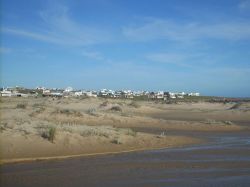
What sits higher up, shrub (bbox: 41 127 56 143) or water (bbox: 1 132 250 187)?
shrub (bbox: 41 127 56 143)

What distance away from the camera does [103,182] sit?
12.8 m

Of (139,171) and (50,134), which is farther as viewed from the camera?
(50,134)

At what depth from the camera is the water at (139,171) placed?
12.7 meters

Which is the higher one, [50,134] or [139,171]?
[50,134]

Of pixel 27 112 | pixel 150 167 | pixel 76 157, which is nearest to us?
pixel 150 167

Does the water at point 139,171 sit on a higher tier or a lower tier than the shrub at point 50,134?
lower

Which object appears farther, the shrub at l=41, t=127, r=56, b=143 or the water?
the shrub at l=41, t=127, r=56, b=143

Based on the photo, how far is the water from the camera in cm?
1273

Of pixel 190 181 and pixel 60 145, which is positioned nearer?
pixel 190 181

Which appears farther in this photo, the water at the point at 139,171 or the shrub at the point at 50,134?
the shrub at the point at 50,134

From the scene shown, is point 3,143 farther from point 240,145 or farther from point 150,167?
point 240,145

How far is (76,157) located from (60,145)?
5.12ft

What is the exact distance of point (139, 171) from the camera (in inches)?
566

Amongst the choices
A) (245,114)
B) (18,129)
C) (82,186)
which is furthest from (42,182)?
(245,114)
